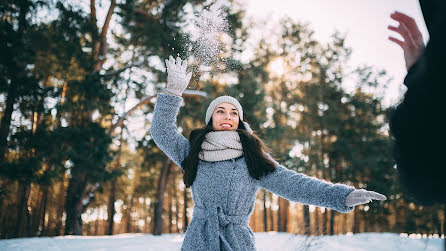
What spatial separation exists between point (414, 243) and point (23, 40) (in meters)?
12.2

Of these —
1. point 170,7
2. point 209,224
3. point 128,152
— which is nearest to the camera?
point 209,224

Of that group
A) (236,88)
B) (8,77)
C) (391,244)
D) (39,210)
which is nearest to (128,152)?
(39,210)

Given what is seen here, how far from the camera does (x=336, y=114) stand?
672 inches

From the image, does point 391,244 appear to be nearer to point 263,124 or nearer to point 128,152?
point 263,124

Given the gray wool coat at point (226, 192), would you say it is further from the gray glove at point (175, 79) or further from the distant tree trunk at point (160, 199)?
the distant tree trunk at point (160, 199)

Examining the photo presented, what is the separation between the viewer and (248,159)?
2541 mm

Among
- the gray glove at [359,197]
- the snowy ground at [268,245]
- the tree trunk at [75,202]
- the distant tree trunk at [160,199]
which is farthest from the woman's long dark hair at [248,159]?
the distant tree trunk at [160,199]

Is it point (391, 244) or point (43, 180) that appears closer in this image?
point (391, 244)

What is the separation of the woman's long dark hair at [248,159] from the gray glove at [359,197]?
66 centimetres

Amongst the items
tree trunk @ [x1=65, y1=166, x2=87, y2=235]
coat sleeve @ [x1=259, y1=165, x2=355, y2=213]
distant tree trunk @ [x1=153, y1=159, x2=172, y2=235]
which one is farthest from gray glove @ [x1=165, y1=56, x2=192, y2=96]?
distant tree trunk @ [x1=153, y1=159, x2=172, y2=235]

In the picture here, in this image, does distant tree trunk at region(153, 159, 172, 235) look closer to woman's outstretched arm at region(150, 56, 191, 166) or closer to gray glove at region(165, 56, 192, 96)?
woman's outstretched arm at region(150, 56, 191, 166)

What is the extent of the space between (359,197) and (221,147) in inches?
43.1

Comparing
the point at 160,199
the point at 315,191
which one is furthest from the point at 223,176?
the point at 160,199

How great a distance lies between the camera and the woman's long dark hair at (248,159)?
8.21ft
